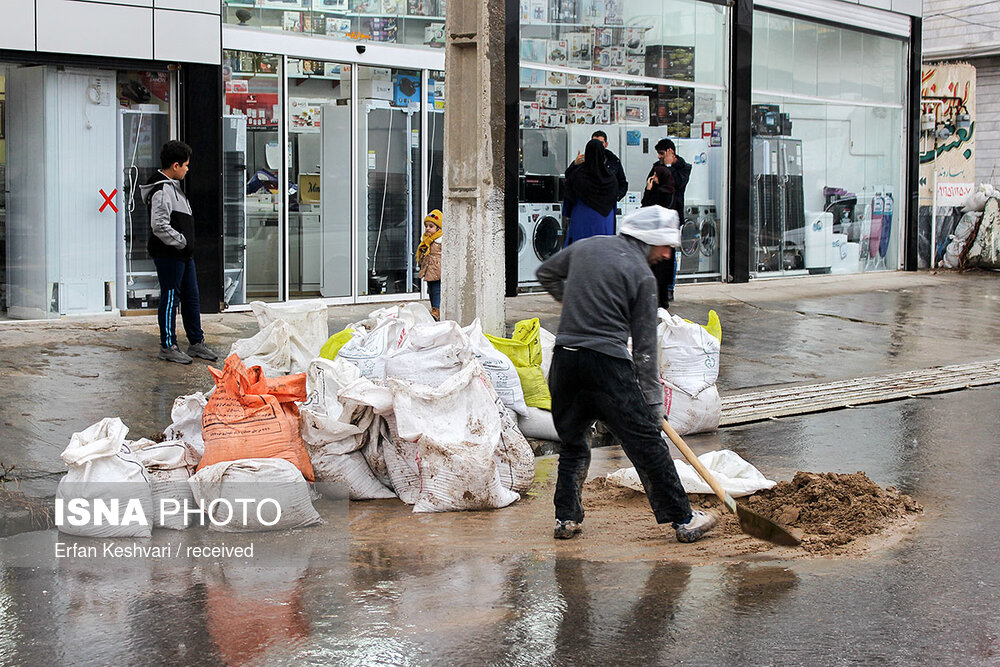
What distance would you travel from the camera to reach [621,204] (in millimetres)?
15961

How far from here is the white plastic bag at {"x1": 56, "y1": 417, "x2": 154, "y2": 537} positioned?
554 centimetres

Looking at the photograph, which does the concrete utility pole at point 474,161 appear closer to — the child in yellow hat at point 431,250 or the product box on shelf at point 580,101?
the child in yellow hat at point 431,250

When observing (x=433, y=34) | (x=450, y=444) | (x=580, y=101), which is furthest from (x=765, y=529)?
(x=580, y=101)

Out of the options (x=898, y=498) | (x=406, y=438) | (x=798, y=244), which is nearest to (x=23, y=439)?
(x=406, y=438)

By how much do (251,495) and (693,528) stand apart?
2.12 m

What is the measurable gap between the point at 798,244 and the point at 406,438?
1377cm

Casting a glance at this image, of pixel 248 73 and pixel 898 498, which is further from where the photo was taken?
pixel 248 73

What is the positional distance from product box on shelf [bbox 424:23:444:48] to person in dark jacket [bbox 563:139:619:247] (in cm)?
247

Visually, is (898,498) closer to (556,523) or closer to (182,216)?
(556,523)

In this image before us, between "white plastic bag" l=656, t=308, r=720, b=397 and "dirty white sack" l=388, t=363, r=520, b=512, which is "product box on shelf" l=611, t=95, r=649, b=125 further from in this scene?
"dirty white sack" l=388, t=363, r=520, b=512

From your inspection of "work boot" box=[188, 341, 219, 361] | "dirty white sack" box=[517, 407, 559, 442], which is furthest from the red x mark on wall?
"dirty white sack" box=[517, 407, 559, 442]

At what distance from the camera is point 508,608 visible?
458 centimetres

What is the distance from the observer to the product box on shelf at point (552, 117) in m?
15.0

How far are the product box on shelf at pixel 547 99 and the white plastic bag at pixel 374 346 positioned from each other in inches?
324
